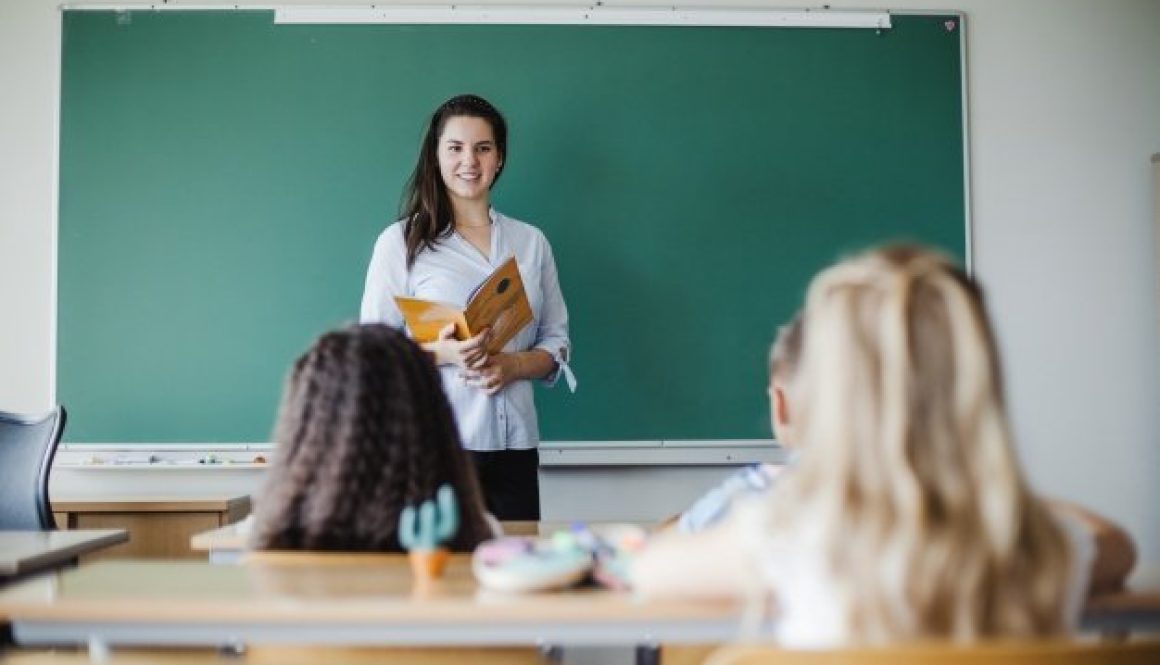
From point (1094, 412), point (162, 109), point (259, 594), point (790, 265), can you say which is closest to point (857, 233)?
point (790, 265)

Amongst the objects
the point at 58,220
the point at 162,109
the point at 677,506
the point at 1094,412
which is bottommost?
the point at 677,506

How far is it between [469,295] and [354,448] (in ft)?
4.72

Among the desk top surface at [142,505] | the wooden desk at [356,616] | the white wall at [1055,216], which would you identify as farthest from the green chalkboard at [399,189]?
the wooden desk at [356,616]

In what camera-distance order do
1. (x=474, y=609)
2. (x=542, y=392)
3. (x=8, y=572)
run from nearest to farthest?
(x=474, y=609) < (x=8, y=572) < (x=542, y=392)

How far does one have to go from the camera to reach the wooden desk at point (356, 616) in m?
1.31

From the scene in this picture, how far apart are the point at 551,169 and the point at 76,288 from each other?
171 cm

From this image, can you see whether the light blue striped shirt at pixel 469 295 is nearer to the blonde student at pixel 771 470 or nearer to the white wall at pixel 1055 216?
the white wall at pixel 1055 216

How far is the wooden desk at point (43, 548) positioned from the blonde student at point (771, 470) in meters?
1.19

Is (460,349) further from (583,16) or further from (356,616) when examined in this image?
(583,16)

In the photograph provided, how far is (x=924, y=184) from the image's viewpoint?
362cm

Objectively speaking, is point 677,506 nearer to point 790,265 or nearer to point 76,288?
point 790,265

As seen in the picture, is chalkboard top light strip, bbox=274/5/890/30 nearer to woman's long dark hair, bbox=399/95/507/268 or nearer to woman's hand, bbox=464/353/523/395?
woman's long dark hair, bbox=399/95/507/268

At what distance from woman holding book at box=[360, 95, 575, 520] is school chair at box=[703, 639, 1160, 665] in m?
1.95

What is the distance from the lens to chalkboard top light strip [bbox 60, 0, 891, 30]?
3566 millimetres
